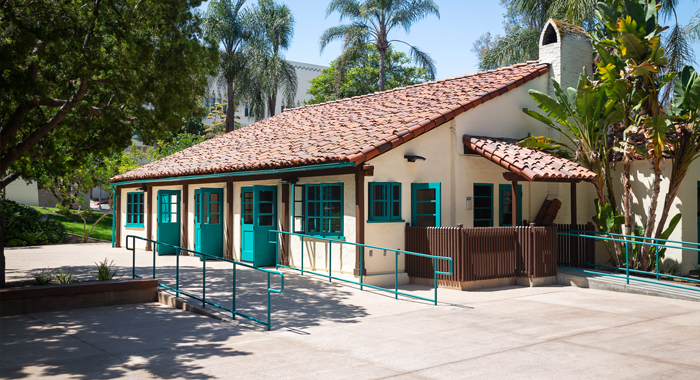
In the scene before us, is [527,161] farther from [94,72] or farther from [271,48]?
[271,48]

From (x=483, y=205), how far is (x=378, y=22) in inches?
753

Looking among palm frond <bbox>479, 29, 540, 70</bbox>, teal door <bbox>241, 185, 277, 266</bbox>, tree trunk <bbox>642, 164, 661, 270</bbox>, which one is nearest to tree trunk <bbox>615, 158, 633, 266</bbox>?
tree trunk <bbox>642, 164, 661, 270</bbox>

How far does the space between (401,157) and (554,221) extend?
508cm

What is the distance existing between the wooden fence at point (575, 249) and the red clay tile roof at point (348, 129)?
3.73m

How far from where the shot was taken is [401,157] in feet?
41.3

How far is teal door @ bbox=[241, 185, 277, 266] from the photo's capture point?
14.1 metres

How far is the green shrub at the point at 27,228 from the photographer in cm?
2162

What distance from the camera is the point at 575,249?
13820mm

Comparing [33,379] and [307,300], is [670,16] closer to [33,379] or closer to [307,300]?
[307,300]

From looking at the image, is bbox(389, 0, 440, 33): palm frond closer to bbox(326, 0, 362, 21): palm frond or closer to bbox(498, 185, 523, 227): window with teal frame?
bbox(326, 0, 362, 21): palm frond

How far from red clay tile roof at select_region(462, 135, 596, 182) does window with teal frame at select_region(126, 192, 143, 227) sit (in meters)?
12.2

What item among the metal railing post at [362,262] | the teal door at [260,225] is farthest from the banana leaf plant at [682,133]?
the teal door at [260,225]

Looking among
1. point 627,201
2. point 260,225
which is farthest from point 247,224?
point 627,201

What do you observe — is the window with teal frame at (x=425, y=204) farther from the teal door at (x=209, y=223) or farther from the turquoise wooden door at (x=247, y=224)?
the teal door at (x=209, y=223)
